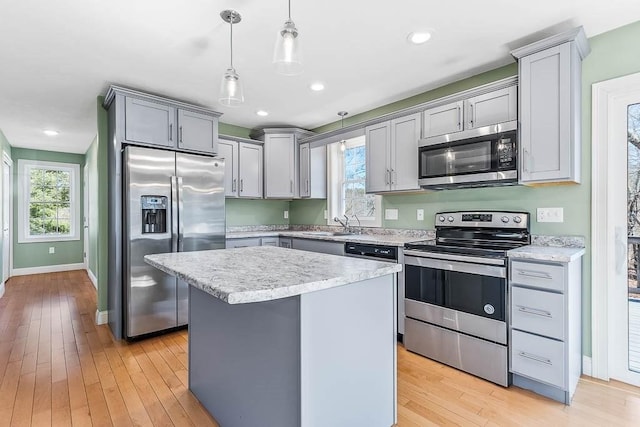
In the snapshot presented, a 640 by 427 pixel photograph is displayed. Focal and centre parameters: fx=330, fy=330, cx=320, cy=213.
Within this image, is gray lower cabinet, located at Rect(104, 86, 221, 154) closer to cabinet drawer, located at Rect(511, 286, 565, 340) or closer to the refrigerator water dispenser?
the refrigerator water dispenser

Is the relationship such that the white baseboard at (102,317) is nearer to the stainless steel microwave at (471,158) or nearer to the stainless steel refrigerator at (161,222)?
the stainless steel refrigerator at (161,222)

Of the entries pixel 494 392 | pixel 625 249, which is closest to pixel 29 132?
pixel 494 392

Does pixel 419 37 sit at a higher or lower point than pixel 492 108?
higher

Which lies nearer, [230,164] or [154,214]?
[154,214]

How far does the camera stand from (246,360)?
1605 mm

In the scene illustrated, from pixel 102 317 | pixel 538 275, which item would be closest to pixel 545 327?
pixel 538 275

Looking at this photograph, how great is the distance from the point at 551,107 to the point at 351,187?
2406 millimetres

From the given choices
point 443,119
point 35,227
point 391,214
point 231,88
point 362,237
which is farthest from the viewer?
point 35,227

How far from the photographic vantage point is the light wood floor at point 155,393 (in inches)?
74.3

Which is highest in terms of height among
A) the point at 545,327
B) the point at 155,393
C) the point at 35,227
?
the point at 35,227

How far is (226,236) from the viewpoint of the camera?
3779mm

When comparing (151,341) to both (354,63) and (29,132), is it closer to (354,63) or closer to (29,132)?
(354,63)

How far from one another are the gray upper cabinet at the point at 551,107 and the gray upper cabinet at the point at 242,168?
304 centimetres

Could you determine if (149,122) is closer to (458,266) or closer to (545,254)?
(458,266)
